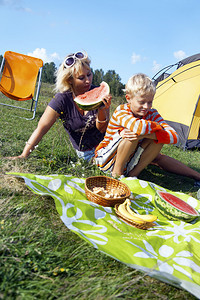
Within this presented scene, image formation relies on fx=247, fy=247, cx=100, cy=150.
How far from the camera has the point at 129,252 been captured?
1585 millimetres

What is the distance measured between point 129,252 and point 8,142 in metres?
2.76

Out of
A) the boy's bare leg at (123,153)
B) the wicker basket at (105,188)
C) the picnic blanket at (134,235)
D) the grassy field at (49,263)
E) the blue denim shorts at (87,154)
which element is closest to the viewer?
the grassy field at (49,263)

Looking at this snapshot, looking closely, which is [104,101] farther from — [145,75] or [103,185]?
[103,185]

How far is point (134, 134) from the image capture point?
2693 mm

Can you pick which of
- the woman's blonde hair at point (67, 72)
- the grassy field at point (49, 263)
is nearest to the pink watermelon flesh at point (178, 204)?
the grassy field at point (49, 263)

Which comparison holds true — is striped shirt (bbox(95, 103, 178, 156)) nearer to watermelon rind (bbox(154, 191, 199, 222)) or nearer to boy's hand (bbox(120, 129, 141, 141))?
boy's hand (bbox(120, 129, 141, 141))

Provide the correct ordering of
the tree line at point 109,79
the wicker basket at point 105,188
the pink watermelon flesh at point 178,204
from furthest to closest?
the tree line at point 109,79 < the pink watermelon flesh at point 178,204 < the wicker basket at point 105,188

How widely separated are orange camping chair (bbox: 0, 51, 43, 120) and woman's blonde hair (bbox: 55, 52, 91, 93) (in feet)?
11.4

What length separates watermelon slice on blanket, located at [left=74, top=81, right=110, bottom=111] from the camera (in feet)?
8.76

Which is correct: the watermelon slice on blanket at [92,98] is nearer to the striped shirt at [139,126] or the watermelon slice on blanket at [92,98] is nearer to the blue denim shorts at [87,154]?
the striped shirt at [139,126]

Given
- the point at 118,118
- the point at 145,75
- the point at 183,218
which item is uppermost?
the point at 145,75

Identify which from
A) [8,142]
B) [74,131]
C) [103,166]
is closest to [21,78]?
[8,142]

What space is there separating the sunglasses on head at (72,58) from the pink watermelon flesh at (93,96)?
397 mm

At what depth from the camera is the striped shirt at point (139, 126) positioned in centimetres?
266
